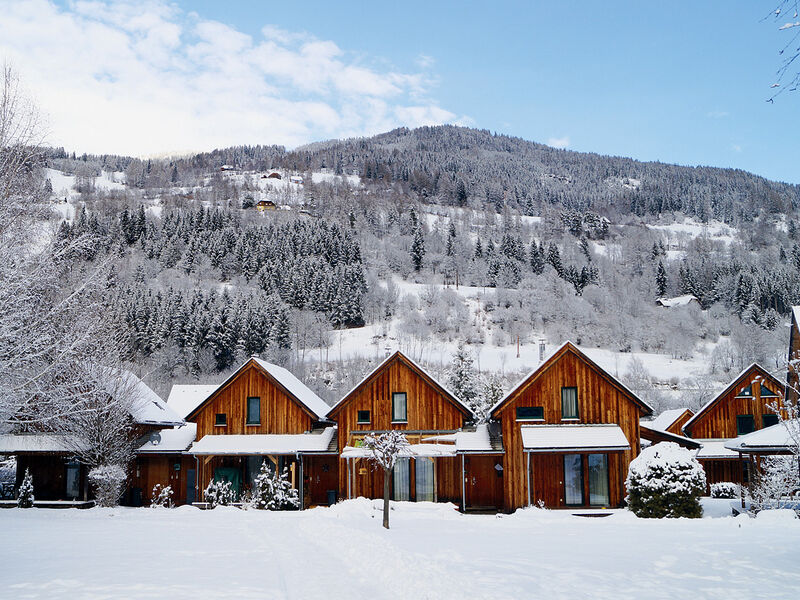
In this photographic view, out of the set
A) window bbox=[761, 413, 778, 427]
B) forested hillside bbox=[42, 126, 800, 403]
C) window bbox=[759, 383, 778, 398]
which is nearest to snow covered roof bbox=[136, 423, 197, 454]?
window bbox=[759, 383, 778, 398]

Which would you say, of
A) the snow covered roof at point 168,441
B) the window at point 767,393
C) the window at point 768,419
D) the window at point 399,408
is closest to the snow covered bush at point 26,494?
the snow covered roof at point 168,441

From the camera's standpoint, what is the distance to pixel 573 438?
2709 centimetres

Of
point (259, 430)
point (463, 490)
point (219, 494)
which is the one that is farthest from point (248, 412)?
point (463, 490)

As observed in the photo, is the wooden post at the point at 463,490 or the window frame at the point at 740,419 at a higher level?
the window frame at the point at 740,419

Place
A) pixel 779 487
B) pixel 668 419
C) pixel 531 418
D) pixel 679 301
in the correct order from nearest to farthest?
pixel 779 487
pixel 531 418
pixel 668 419
pixel 679 301

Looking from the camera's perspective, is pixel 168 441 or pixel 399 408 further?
pixel 168 441

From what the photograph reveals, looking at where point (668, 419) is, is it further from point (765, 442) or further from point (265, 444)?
point (265, 444)

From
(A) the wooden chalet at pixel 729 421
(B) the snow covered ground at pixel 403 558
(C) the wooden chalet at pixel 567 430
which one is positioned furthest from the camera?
(A) the wooden chalet at pixel 729 421

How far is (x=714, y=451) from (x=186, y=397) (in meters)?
29.2

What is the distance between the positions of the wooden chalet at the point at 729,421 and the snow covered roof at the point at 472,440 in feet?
38.2

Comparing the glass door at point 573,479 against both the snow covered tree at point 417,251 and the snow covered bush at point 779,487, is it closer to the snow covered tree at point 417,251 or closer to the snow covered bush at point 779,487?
the snow covered bush at point 779,487

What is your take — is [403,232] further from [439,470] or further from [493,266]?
[439,470]

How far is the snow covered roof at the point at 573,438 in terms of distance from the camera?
86.3 feet

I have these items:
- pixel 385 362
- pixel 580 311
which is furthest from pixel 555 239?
pixel 385 362
